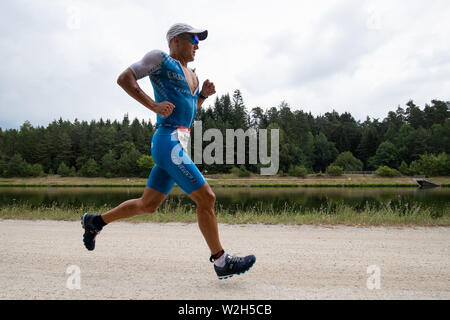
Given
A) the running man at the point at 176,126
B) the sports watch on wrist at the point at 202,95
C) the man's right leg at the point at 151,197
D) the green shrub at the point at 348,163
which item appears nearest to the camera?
the running man at the point at 176,126

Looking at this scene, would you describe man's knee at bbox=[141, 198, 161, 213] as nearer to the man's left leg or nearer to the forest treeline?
the man's left leg

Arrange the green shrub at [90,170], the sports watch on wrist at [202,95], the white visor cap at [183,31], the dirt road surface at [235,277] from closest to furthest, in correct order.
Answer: the dirt road surface at [235,277]
the white visor cap at [183,31]
the sports watch on wrist at [202,95]
the green shrub at [90,170]

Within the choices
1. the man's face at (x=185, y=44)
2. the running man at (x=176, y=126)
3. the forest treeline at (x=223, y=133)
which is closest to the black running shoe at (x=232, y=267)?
the running man at (x=176, y=126)

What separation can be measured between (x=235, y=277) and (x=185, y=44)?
2575 mm

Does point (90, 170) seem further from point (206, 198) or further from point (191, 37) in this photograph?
point (206, 198)

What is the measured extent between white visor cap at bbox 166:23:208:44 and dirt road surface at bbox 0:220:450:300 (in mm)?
2562

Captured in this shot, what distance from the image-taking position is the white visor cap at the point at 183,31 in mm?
3166

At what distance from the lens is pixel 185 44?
3.22 meters

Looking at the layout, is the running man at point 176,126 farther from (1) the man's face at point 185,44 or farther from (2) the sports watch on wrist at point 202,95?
(2) the sports watch on wrist at point 202,95

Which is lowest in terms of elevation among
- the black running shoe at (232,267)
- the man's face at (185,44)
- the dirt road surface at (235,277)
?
the dirt road surface at (235,277)

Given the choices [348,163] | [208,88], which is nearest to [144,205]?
[208,88]

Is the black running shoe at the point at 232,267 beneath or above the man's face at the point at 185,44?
beneath
